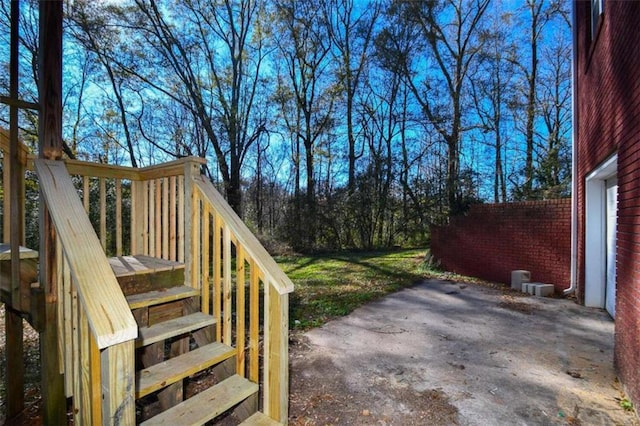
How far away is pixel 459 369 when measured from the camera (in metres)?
2.83

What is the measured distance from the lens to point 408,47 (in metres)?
12.1

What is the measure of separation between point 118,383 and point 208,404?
77cm

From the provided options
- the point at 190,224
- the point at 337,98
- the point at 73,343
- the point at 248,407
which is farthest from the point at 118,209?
the point at 337,98

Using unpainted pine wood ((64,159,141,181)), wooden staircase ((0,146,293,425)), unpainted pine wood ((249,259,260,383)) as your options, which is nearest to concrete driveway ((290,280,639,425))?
unpainted pine wood ((249,259,260,383))

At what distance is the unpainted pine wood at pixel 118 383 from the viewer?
1.10m

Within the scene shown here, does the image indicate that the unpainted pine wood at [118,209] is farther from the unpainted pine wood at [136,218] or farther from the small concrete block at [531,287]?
the small concrete block at [531,287]

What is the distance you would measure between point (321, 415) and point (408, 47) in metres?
13.2

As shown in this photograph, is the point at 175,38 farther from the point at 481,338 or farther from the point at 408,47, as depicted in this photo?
the point at 481,338

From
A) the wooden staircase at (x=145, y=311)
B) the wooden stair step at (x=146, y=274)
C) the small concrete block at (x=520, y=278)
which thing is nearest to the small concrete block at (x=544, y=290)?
the small concrete block at (x=520, y=278)

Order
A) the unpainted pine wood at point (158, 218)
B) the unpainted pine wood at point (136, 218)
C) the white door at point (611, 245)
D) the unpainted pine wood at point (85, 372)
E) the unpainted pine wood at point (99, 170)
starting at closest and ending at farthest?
the unpainted pine wood at point (85, 372) < the unpainted pine wood at point (99, 170) < the unpainted pine wood at point (158, 218) < the unpainted pine wood at point (136, 218) < the white door at point (611, 245)

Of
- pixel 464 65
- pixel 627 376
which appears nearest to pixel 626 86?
pixel 627 376

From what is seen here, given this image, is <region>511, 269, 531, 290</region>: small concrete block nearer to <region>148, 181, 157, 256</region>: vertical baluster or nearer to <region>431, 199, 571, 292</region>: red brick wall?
<region>431, 199, 571, 292</region>: red brick wall

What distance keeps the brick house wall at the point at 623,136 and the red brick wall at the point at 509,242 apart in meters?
1.59

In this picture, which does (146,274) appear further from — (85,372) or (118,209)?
(85,372)
